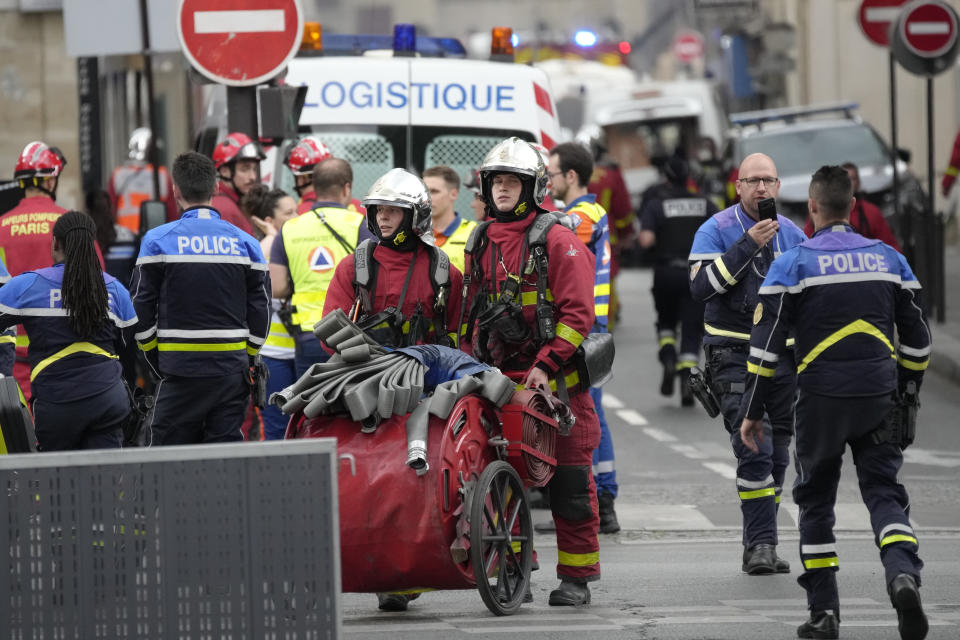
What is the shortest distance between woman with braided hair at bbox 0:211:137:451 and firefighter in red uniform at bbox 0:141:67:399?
1963mm

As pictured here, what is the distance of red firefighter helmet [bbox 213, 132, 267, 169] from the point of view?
1164 centimetres

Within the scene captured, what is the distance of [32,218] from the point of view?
11094 millimetres

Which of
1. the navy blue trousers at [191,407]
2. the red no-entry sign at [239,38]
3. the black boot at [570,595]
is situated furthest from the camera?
the red no-entry sign at [239,38]

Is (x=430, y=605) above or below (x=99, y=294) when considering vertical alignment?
below

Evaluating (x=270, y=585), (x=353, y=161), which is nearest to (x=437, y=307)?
(x=270, y=585)

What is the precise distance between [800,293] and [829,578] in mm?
1064

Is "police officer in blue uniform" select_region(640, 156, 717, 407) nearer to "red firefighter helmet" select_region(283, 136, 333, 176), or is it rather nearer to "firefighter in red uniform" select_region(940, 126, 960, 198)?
"red firefighter helmet" select_region(283, 136, 333, 176)

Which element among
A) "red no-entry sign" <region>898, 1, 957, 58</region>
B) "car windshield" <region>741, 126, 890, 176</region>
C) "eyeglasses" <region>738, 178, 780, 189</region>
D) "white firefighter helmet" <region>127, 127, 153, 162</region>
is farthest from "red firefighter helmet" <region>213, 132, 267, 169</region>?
"car windshield" <region>741, 126, 890, 176</region>

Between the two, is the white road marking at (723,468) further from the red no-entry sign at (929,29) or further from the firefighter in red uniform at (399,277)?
the red no-entry sign at (929,29)

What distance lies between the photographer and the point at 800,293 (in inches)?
301

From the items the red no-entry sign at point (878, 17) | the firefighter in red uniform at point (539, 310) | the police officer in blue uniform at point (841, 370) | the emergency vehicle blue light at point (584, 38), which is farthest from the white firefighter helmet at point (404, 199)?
the emergency vehicle blue light at point (584, 38)

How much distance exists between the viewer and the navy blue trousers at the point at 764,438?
9305 mm

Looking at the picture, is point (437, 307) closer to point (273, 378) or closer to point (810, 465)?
point (810, 465)

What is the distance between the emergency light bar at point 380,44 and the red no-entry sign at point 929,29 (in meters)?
5.26
